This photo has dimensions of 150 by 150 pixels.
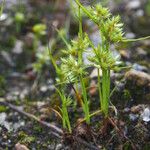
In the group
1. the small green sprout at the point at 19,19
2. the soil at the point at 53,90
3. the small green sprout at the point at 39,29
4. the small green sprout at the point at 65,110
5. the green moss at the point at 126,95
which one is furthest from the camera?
the small green sprout at the point at 19,19

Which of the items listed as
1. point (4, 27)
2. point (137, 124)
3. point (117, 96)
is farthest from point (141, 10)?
point (137, 124)

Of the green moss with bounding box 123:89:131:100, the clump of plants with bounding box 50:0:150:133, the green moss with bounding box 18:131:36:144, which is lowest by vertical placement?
the green moss with bounding box 18:131:36:144

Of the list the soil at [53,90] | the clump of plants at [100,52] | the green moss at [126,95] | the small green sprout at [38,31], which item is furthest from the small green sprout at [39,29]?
the clump of plants at [100,52]

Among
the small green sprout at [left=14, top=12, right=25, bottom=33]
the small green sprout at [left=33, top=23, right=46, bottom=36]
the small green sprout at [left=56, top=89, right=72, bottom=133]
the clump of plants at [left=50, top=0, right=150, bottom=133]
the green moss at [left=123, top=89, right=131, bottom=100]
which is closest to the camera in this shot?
the clump of plants at [left=50, top=0, right=150, bottom=133]

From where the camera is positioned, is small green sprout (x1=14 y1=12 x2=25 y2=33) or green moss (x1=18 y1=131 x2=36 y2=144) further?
small green sprout (x1=14 y1=12 x2=25 y2=33)

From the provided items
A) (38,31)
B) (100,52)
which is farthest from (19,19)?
(100,52)

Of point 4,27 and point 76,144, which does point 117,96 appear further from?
point 4,27

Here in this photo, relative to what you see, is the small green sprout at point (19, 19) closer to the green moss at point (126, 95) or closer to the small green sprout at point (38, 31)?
the small green sprout at point (38, 31)

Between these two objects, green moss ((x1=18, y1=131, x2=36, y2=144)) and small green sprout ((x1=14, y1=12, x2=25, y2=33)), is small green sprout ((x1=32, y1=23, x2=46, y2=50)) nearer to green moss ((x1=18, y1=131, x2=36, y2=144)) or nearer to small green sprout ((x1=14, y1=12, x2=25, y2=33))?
small green sprout ((x1=14, y1=12, x2=25, y2=33))

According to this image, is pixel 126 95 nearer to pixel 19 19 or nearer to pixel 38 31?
pixel 38 31

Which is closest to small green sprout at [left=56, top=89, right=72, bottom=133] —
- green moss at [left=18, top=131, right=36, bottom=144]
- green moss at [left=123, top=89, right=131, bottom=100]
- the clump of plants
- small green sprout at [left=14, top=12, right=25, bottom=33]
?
the clump of plants

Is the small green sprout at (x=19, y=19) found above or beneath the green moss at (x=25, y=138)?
above
